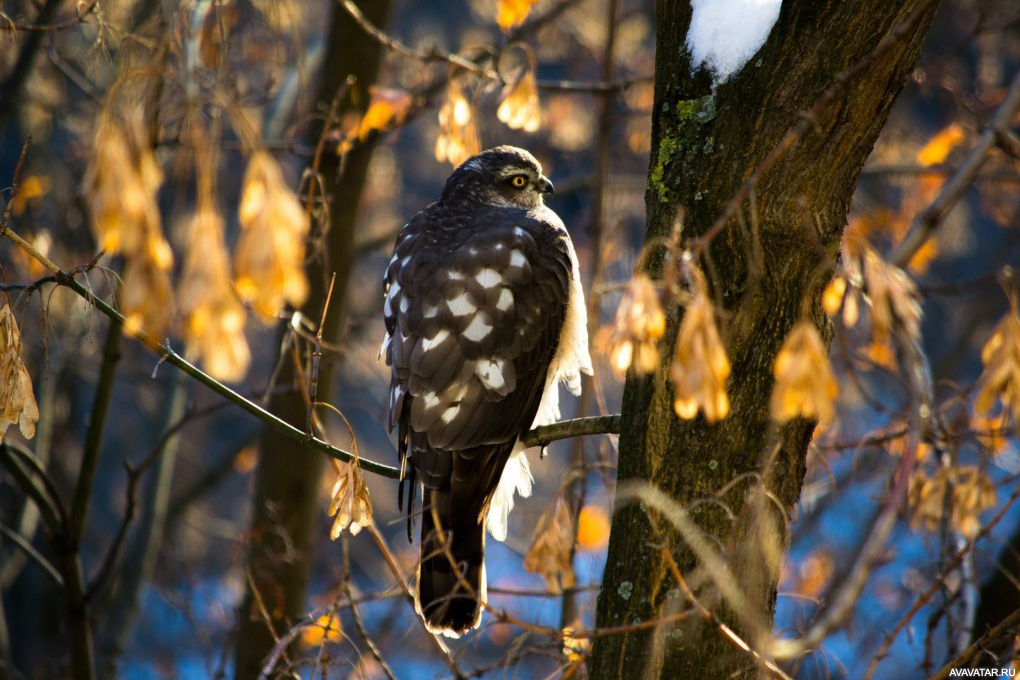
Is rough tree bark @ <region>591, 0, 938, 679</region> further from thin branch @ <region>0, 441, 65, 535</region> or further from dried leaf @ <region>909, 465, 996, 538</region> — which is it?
thin branch @ <region>0, 441, 65, 535</region>

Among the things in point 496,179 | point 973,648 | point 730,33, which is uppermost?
point 496,179

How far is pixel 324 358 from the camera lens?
4.39 meters

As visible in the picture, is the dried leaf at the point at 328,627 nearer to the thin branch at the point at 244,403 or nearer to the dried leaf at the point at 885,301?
the thin branch at the point at 244,403

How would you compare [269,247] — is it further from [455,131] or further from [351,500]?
[455,131]

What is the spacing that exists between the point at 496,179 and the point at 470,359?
1228 mm

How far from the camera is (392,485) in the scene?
11219 mm

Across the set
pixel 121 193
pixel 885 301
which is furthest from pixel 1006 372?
pixel 121 193

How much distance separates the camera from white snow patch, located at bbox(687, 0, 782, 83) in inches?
82.7

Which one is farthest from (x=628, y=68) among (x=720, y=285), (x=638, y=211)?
(x=720, y=285)

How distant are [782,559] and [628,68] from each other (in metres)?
6.59

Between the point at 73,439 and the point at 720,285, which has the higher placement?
the point at 73,439

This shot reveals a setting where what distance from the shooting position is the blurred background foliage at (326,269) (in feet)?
4.32

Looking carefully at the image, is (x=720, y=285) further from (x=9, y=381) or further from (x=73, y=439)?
(x=73, y=439)

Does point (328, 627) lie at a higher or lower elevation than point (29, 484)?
lower
